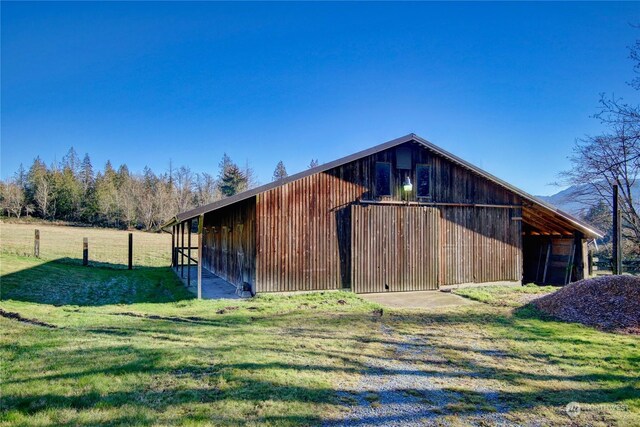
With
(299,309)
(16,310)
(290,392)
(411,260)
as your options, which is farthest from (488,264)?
(16,310)

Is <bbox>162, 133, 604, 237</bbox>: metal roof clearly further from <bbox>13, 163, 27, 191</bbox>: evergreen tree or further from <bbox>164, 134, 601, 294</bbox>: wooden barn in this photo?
<bbox>13, 163, 27, 191</bbox>: evergreen tree

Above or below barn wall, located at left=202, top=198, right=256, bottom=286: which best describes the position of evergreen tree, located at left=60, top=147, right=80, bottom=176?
above

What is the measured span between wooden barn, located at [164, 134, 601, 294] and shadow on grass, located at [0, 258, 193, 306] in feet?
8.04

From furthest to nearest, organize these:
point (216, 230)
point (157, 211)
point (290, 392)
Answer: point (157, 211) < point (216, 230) < point (290, 392)

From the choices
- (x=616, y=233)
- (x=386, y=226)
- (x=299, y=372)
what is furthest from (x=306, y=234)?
(x=616, y=233)

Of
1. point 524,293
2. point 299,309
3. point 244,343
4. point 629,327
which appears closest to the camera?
point 244,343

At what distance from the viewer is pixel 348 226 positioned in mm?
12039

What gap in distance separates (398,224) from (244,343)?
778 centimetres

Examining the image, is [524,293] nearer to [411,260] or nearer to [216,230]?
[411,260]

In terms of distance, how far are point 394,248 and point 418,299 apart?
1.93m

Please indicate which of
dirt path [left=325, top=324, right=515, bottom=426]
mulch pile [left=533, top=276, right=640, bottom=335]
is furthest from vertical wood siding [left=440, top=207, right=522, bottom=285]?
dirt path [left=325, top=324, right=515, bottom=426]

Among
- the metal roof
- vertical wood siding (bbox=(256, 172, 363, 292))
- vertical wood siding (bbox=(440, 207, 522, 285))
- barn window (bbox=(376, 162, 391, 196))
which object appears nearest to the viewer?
the metal roof

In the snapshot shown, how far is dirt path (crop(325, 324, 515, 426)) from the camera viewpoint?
3834 millimetres

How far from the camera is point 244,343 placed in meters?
6.04
